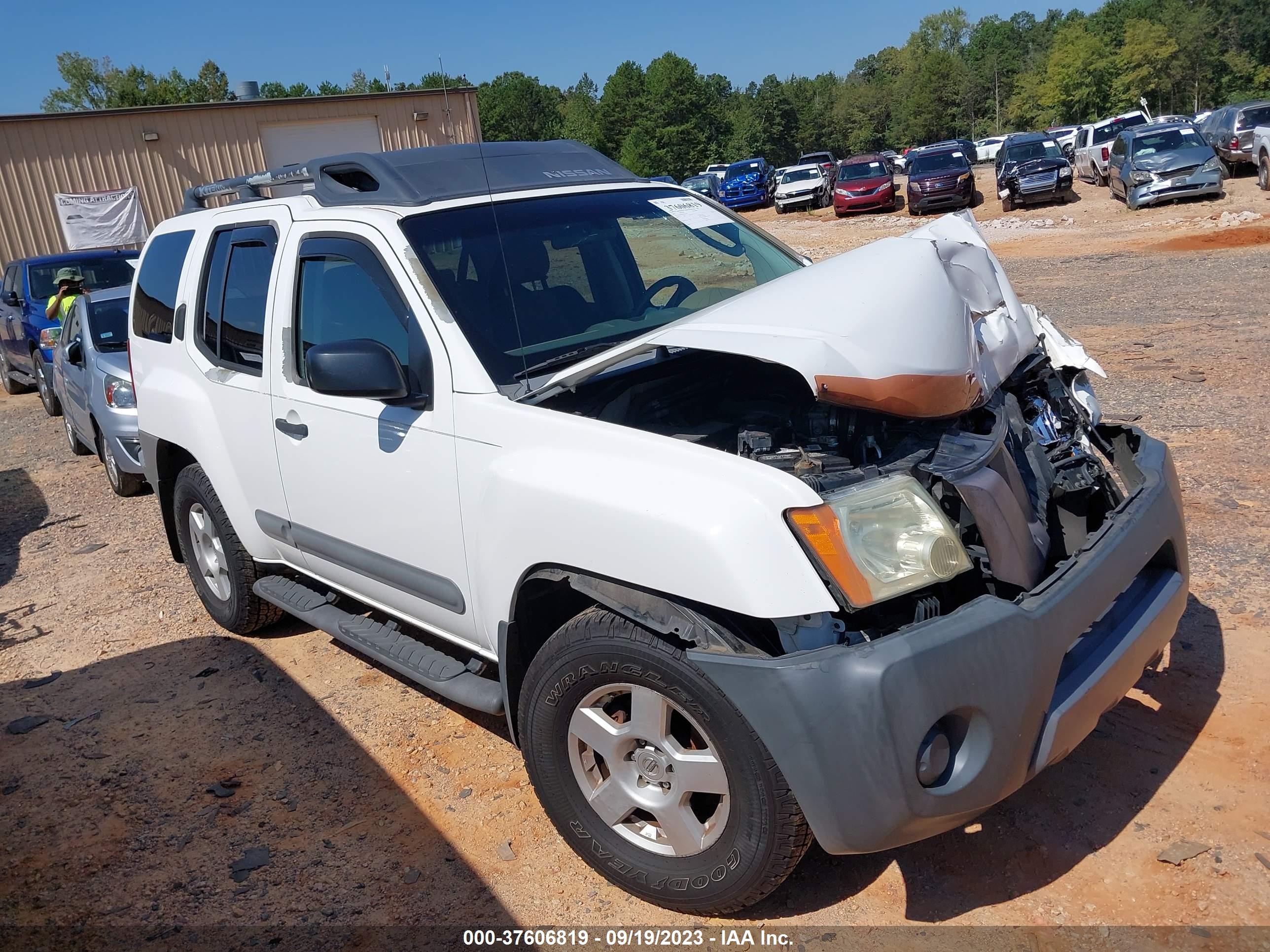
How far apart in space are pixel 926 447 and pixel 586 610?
111 cm

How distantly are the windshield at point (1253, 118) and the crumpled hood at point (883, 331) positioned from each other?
24585 mm

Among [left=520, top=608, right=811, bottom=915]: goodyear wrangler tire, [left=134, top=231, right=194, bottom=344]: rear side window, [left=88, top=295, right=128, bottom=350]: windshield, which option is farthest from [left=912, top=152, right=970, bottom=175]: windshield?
[left=520, top=608, right=811, bottom=915]: goodyear wrangler tire

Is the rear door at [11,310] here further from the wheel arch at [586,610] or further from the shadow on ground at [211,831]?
the wheel arch at [586,610]

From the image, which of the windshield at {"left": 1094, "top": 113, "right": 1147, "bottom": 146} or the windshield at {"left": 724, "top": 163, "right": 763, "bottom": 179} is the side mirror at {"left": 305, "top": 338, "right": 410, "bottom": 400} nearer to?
the windshield at {"left": 1094, "top": 113, "right": 1147, "bottom": 146}

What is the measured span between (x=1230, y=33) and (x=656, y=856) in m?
102

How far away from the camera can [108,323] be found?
8.58 metres

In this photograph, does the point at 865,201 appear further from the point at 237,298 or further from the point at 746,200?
the point at 237,298

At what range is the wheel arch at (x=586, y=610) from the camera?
2475 mm

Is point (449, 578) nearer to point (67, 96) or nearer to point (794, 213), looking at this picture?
point (794, 213)

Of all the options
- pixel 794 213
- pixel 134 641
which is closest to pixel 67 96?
pixel 794 213

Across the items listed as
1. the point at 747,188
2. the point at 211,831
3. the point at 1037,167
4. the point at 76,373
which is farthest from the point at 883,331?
the point at 747,188

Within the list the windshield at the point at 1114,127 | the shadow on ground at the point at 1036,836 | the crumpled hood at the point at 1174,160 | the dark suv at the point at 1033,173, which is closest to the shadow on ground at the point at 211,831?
the shadow on ground at the point at 1036,836

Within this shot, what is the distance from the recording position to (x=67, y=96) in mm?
87062

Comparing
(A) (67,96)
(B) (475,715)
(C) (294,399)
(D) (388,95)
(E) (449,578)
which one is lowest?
(B) (475,715)
